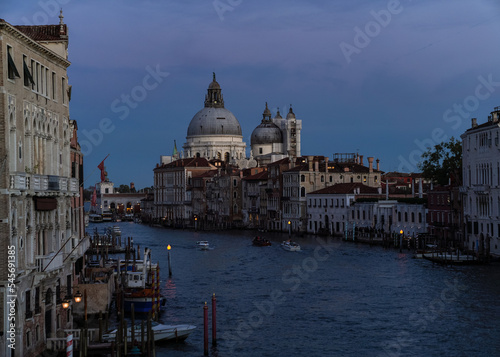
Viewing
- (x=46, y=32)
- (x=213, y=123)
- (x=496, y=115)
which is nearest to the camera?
(x=46, y=32)

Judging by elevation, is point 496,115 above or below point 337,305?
above

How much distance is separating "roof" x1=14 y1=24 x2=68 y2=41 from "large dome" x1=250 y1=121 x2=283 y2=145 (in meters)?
93.5

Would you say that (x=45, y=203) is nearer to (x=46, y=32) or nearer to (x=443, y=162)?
(x=46, y=32)

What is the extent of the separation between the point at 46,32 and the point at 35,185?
5.35 m

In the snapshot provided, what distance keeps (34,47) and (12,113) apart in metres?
2.07

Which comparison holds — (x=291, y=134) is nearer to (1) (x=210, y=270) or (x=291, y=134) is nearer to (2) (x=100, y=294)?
(1) (x=210, y=270)

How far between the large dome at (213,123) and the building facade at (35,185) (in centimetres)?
10119

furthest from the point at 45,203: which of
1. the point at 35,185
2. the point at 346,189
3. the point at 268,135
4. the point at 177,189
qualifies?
the point at 268,135

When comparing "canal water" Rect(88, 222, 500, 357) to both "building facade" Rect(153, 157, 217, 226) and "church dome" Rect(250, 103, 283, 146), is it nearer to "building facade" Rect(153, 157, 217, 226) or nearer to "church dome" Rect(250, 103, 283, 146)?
"building facade" Rect(153, 157, 217, 226)

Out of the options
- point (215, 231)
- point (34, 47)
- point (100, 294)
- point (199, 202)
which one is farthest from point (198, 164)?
point (34, 47)

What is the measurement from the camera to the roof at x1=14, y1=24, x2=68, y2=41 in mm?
21344

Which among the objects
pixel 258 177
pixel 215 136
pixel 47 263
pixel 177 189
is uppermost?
pixel 215 136

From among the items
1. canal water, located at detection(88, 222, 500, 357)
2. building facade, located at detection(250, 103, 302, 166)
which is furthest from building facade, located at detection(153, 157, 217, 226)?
canal water, located at detection(88, 222, 500, 357)

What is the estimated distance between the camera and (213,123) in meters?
123
